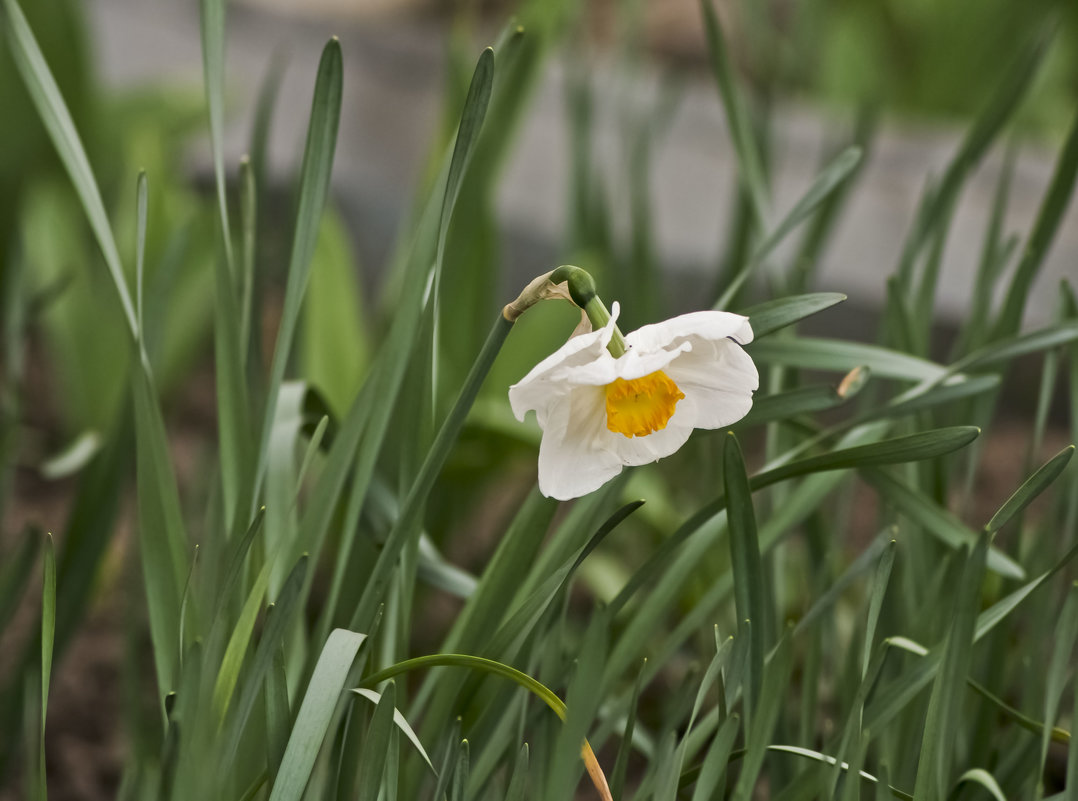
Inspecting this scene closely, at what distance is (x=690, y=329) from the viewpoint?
37 centimetres

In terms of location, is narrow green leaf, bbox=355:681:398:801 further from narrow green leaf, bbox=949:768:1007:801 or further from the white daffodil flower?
narrow green leaf, bbox=949:768:1007:801

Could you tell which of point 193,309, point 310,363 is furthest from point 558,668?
point 193,309

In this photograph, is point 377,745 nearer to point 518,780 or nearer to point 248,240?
point 518,780

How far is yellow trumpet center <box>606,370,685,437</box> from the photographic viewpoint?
0.40 metres

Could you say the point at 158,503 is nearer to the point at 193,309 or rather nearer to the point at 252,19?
the point at 193,309

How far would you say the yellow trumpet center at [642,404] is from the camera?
404 millimetres

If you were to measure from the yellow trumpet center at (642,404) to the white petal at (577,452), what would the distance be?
1 cm

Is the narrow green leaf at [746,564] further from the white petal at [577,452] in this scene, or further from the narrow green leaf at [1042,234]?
the narrow green leaf at [1042,234]

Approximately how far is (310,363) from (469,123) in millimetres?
581

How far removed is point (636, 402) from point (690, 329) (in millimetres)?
46

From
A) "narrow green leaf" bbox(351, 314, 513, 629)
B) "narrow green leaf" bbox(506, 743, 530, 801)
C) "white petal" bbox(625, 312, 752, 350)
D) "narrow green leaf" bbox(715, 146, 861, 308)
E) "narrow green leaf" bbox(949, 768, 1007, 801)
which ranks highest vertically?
"narrow green leaf" bbox(715, 146, 861, 308)

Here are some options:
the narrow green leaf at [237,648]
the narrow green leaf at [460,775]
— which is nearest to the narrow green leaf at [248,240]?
the narrow green leaf at [237,648]

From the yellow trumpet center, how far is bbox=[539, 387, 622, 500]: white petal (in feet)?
0.04

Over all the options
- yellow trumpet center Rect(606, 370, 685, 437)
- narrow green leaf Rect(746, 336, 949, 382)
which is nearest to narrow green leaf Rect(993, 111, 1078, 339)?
narrow green leaf Rect(746, 336, 949, 382)
